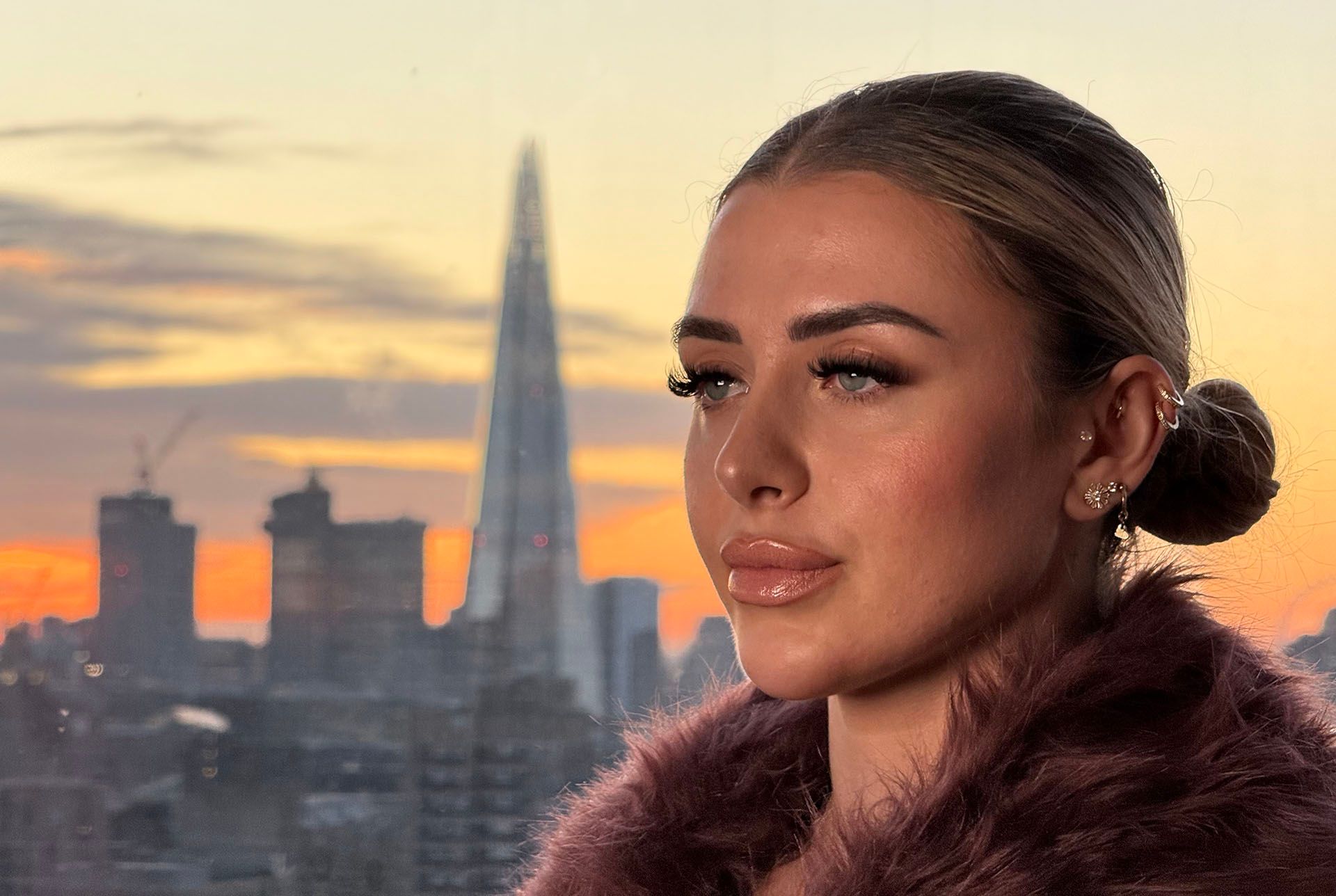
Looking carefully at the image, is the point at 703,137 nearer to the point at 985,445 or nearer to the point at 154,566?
the point at 154,566

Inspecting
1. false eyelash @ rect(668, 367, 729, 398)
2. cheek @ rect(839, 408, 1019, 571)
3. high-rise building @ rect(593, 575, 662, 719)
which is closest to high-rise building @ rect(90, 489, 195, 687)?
high-rise building @ rect(593, 575, 662, 719)

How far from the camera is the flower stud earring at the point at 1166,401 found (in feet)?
3.00

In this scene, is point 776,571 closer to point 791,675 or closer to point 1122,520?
point 791,675

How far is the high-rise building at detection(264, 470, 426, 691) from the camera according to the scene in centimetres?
178

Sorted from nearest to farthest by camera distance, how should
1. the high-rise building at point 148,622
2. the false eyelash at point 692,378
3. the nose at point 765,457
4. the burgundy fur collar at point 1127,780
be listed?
1. the burgundy fur collar at point 1127,780
2. the nose at point 765,457
3. the false eyelash at point 692,378
4. the high-rise building at point 148,622

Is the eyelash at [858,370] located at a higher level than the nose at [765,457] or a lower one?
higher

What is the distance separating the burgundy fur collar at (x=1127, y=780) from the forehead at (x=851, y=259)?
0.22 m

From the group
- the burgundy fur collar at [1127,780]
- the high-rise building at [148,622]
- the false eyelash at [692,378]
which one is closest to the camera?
the burgundy fur collar at [1127,780]

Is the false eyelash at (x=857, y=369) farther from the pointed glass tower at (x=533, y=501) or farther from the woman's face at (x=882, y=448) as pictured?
the pointed glass tower at (x=533, y=501)

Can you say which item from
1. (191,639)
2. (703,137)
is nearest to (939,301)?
(703,137)

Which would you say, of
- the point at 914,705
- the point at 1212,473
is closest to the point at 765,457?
the point at 914,705

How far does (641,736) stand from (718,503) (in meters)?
0.31

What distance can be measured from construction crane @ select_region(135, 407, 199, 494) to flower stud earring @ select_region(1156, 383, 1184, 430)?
126 centimetres

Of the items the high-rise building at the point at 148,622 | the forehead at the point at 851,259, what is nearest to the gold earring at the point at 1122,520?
the forehead at the point at 851,259
